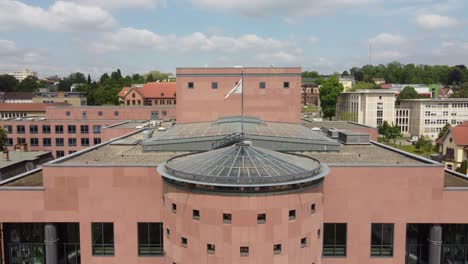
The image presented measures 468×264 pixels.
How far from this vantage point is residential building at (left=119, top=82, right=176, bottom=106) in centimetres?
12088

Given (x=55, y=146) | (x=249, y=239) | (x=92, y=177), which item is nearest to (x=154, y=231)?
(x=92, y=177)

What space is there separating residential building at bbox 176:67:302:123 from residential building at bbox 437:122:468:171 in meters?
36.7

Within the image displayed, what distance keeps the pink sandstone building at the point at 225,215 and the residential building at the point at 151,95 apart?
9395cm

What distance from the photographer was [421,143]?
281 ft

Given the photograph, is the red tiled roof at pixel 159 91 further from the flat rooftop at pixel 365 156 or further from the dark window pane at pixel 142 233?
the dark window pane at pixel 142 233

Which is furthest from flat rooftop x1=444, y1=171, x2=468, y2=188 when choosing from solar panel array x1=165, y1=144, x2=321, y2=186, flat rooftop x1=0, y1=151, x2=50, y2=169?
flat rooftop x1=0, y1=151, x2=50, y2=169

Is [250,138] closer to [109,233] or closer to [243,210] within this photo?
[243,210]

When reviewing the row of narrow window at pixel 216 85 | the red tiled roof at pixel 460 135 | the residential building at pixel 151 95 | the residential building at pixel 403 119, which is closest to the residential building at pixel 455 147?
the red tiled roof at pixel 460 135

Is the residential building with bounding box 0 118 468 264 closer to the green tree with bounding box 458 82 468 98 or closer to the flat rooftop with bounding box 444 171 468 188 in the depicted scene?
the flat rooftop with bounding box 444 171 468 188

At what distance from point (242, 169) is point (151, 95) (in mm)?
105630

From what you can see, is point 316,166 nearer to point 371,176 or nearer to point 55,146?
point 371,176

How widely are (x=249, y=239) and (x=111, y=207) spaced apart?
1090cm

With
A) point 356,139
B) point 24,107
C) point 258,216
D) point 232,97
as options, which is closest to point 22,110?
point 24,107

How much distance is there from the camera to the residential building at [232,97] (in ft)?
157
